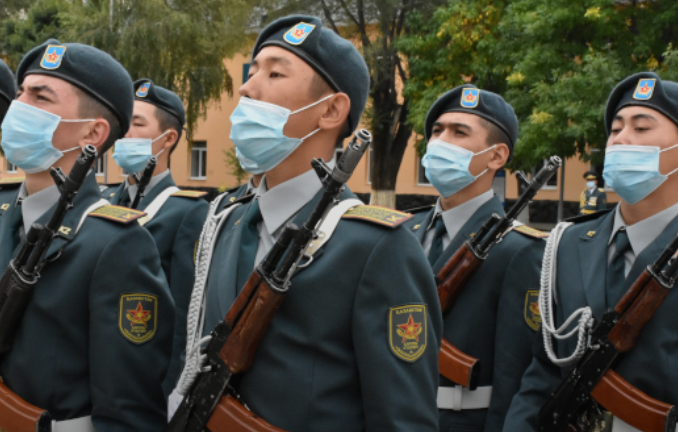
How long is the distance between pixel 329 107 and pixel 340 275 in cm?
56

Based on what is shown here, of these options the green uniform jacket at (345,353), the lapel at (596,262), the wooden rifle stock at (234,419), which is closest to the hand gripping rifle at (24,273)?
the wooden rifle stock at (234,419)

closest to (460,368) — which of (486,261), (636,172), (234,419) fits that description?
(486,261)

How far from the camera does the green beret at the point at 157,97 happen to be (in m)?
5.30

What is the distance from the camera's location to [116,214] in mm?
2510

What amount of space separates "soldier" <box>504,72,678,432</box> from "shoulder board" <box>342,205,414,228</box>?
113cm

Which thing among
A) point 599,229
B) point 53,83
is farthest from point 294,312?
point 599,229

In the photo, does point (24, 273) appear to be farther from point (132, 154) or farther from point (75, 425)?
point (132, 154)

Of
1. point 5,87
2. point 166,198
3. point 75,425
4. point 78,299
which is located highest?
point 5,87

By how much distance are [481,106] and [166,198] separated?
6.76 feet

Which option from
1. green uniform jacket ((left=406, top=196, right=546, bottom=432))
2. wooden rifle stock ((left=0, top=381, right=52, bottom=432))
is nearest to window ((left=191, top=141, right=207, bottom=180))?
green uniform jacket ((left=406, top=196, right=546, bottom=432))

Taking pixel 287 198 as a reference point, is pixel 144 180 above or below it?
below

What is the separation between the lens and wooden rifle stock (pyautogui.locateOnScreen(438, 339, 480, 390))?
10.6ft

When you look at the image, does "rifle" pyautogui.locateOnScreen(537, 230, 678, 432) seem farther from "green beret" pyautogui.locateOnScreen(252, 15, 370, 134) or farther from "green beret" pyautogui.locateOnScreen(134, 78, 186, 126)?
"green beret" pyautogui.locateOnScreen(134, 78, 186, 126)

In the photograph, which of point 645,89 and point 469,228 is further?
→ point 469,228
